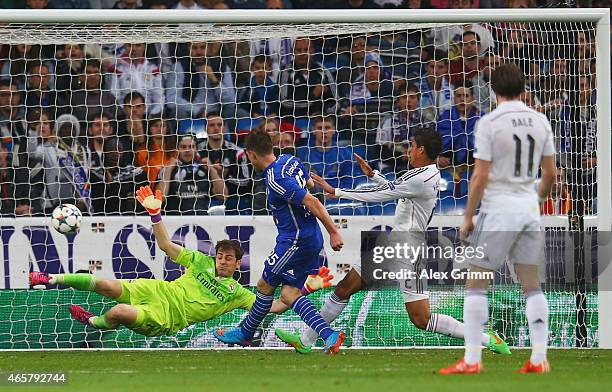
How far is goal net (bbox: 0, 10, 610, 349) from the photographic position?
11.4 metres

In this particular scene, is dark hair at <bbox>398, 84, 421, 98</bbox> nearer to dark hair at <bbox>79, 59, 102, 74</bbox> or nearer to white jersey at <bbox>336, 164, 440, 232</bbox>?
white jersey at <bbox>336, 164, 440, 232</bbox>

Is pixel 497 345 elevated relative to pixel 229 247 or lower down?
lower down

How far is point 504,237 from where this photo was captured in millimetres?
7488

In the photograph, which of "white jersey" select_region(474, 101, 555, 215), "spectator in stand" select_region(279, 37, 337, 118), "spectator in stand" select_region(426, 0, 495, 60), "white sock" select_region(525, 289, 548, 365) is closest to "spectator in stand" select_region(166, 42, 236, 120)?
"spectator in stand" select_region(279, 37, 337, 118)

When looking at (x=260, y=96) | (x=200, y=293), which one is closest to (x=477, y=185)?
(x=200, y=293)

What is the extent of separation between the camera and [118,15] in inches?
426

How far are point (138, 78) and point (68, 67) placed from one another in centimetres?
83

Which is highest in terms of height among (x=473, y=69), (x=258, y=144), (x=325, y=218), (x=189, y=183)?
(x=473, y=69)

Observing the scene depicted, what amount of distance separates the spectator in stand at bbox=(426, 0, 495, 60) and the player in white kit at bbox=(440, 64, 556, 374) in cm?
459

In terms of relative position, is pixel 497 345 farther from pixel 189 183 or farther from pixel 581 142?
pixel 189 183

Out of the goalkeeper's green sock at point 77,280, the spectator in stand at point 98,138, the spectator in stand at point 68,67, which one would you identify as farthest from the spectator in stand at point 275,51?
the goalkeeper's green sock at point 77,280

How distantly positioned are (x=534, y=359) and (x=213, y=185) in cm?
539

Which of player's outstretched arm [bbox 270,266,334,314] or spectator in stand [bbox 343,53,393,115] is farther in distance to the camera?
spectator in stand [bbox 343,53,393,115]

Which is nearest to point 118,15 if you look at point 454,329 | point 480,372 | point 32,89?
point 32,89
